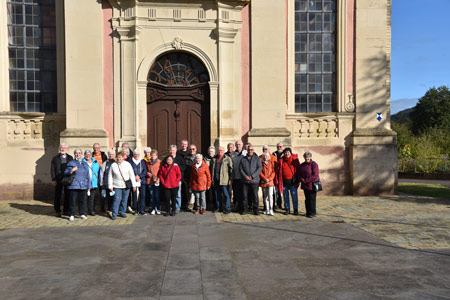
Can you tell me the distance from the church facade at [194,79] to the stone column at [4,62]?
0.10 feet

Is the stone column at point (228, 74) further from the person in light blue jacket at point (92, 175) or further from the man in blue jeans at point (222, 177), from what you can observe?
the person in light blue jacket at point (92, 175)

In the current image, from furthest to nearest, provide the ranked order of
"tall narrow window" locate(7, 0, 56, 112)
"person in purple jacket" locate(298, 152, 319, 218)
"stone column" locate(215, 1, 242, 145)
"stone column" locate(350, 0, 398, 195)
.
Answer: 1. "stone column" locate(350, 0, 398, 195)
2. "tall narrow window" locate(7, 0, 56, 112)
3. "stone column" locate(215, 1, 242, 145)
4. "person in purple jacket" locate(298, 152, 319, 218)

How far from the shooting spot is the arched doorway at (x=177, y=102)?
10.9m

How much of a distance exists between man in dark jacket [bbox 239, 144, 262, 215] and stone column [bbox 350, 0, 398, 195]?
416 centimetres

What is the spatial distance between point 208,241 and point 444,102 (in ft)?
161

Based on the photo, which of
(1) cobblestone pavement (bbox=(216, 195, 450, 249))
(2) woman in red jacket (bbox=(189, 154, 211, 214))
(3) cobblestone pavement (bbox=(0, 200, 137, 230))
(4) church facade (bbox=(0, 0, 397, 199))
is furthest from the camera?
(4) church facade (bbox=(0, 0, 397, 199))

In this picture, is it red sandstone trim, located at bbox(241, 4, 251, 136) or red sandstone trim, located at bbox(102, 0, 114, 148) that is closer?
red sandstone trim, located at bbox(102, 0, 114, 148)

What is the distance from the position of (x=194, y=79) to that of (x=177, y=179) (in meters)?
3.58

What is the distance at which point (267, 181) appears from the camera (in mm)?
8742

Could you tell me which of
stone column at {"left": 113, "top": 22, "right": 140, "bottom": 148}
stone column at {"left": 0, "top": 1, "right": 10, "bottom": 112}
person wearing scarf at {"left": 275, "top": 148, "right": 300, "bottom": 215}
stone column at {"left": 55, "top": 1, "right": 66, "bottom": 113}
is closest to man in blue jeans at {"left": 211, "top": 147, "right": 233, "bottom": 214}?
person wearing scarf at {"left": 275, "top": 148, "right": 300, "bottom": 215}

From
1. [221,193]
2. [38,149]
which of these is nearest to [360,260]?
[221,193]

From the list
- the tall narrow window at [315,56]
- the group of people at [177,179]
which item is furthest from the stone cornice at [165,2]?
the group of people at [177,179]

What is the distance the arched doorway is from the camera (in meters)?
10.9

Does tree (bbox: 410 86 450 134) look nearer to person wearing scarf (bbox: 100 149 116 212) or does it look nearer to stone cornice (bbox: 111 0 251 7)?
stone cornice (bbox: 111 0 251 7)
